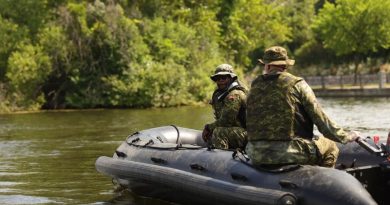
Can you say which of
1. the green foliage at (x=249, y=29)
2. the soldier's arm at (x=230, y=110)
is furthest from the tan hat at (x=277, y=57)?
the green foliage at (x=249, y=29)

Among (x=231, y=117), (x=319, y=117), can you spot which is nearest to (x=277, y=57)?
(x=319, y=117)

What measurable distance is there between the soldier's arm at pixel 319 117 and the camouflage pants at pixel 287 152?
30 cm

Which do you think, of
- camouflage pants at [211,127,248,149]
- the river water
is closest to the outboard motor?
camouflage pants at [211,127,248,149]

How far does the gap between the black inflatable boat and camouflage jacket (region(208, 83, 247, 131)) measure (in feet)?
2.09

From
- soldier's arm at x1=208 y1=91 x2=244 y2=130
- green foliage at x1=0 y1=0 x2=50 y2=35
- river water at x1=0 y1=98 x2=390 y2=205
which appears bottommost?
river water at x1=0 y1=98 x2=390 y2=205

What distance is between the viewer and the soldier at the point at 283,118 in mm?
7098

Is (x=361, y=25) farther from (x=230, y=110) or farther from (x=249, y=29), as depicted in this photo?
(x=230, y=110)

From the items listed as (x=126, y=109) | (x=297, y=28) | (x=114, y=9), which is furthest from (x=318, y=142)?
(x=297, y=28)

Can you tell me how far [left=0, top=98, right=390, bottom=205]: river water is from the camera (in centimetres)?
1029

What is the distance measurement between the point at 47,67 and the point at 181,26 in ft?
24.6

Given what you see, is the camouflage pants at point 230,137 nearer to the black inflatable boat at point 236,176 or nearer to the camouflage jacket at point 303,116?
the black inflatable boat at point 236,176

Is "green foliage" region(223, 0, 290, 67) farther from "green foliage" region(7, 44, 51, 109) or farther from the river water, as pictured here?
the river water

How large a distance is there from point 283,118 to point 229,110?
2141 mm

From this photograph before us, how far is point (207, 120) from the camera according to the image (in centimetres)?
2278
